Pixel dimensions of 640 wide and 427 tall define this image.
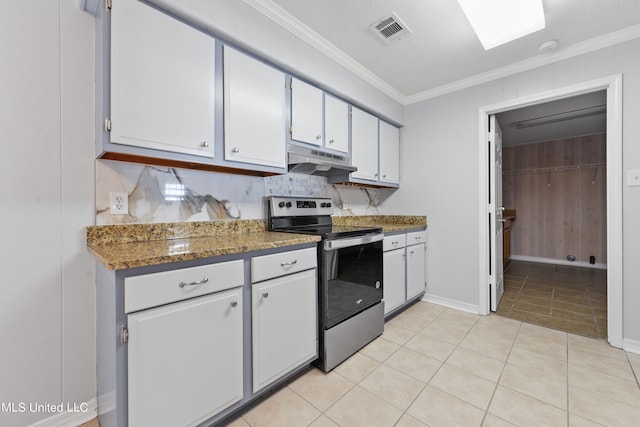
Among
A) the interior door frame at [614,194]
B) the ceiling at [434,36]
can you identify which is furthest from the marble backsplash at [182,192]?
the interior door frame at [614,194]

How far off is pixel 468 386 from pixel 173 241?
1922 millimetres

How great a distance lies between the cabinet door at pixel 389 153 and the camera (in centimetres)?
298

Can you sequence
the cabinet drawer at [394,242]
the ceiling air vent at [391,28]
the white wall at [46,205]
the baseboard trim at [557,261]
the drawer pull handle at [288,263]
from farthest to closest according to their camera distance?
the baseboard trim at [557,261] → the cabinet drawer at [394,242] → the ceiling air vent at [391,28] → the drawer pull handle at [288,263] → the white wall at [46,205]

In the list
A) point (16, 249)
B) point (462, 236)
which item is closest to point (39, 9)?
point (16, 249)

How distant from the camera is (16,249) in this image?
125 centimetres

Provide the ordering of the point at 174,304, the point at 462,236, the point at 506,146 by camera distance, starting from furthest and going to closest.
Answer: the point at 506,146 < the point at 462,236 < the point at 174,304

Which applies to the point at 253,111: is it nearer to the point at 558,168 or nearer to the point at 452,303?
the point at 452,303

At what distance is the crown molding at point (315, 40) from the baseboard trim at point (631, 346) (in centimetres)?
287

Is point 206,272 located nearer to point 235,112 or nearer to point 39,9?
point 235,112

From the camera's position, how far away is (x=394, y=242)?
2.53m

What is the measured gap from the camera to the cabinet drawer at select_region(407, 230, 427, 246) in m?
2.76

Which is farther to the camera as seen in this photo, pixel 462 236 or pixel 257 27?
pixel 462 236

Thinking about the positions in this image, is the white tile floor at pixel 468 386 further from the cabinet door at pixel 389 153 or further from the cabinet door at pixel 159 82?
the cabinet door at pixel 389 153

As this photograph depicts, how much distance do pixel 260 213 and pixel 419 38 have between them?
5.99ft
